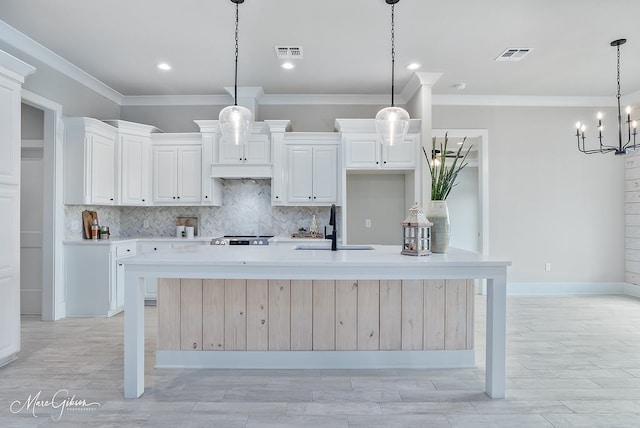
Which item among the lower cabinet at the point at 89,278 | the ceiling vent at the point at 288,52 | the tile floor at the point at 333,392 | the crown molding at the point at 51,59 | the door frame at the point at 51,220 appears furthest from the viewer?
the lower cabinet at the point at 89,278

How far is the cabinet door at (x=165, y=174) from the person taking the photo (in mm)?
5051

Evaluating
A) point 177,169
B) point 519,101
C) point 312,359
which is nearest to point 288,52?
point 177,169

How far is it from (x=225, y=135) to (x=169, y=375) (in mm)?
1818

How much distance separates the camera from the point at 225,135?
2955mm

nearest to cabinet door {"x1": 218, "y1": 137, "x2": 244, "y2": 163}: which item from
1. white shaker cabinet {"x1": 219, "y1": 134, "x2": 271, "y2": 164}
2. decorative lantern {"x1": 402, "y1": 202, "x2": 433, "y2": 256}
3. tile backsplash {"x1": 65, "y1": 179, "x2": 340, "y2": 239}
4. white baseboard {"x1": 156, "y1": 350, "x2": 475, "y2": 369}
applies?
white shaker cabinet {"x1": 219, "y1": 134, "x2": 271, "y2": 164}

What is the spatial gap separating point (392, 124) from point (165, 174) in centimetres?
342

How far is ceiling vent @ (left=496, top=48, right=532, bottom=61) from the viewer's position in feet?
12.7

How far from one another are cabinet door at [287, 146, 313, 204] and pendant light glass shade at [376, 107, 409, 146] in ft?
6.89

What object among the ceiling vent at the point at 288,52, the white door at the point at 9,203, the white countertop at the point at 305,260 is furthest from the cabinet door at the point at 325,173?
the white door at the point at 9,203

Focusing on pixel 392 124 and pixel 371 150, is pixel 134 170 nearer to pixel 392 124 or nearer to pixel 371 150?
pixel 371 150

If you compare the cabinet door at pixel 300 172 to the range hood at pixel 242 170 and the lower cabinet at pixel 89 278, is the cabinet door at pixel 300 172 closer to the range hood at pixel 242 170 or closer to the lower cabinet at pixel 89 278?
the range hood at pixel 242 170

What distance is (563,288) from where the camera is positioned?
545cm

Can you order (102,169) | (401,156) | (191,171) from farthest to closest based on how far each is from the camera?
(191,171)
(401,156)
(102,169)

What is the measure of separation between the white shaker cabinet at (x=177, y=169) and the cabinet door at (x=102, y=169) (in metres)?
0.53
